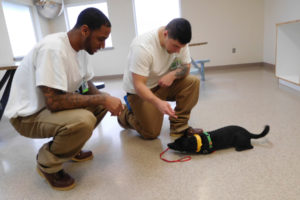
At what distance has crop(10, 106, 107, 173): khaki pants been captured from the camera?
1.09 metres

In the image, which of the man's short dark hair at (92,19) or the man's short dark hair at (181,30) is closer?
the man's short dark hair at (92,19)

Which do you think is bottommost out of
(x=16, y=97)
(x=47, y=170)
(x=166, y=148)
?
(x=166, y=148)

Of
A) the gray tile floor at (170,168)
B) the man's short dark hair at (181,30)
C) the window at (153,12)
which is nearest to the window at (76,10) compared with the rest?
the window at (153,12)

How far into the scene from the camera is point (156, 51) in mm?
1495

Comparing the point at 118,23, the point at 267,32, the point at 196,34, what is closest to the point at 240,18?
the point at 267,32

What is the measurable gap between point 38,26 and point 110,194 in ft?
14.6

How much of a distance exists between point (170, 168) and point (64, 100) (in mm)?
694

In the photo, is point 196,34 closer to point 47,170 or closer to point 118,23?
point 118,23

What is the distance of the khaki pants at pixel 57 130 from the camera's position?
1094mm

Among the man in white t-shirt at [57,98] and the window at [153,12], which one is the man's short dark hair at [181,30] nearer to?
the man in white t-shirt at [57,98]

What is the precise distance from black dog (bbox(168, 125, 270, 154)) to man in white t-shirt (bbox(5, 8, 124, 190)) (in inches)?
19.0

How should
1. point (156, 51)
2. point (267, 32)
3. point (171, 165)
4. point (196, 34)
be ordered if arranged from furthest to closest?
point (196, 34) → point (267, 32) → point (156, 51) → point (171, 165)

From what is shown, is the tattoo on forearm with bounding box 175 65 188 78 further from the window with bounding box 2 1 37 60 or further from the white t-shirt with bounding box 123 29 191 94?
the window with bounding box 2 1 37 60

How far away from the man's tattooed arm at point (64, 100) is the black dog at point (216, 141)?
57 cm
